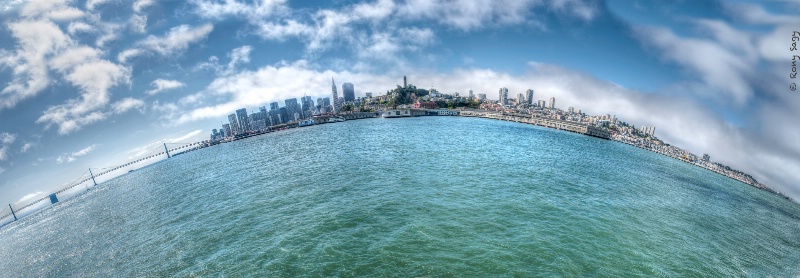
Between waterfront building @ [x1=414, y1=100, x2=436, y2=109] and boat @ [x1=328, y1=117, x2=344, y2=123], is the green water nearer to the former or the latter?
boat @ [x1=328, y1=117, x2=344, y2=123]

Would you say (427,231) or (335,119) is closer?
(427,231)

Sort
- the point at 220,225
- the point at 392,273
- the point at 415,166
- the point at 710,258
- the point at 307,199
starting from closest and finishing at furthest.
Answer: the point at 392,273
the point at 710,258
the point at 220,225
the point at 307,199
the point at 415,166

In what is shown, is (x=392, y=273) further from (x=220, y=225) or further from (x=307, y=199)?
(x=220, y=225)

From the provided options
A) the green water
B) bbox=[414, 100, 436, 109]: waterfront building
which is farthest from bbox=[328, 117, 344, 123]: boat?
the green water

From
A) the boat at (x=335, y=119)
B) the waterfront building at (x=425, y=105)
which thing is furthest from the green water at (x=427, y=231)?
the waterfront building at (x=425, y=105)

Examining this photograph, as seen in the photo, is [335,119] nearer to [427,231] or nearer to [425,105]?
[425,105]

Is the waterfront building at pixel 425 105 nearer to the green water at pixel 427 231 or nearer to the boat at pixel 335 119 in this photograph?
the boat at pixel 335 119

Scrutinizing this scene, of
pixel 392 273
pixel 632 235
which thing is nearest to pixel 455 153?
pixel 632 235

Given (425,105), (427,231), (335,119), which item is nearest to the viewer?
(427,231)

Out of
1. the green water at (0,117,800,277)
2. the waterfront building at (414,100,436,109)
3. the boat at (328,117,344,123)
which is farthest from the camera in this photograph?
the waterfront building at (414,100,436,109)

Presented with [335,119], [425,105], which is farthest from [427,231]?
[425,105]

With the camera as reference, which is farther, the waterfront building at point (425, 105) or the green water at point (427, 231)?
the waterfront building at point (425, 105)
